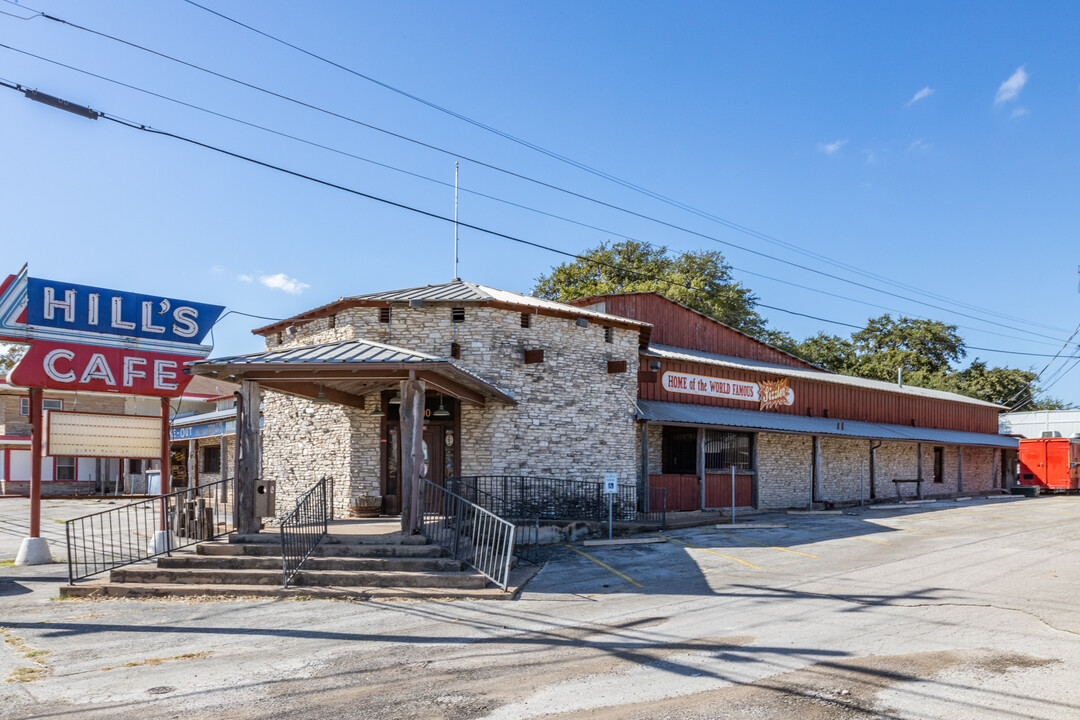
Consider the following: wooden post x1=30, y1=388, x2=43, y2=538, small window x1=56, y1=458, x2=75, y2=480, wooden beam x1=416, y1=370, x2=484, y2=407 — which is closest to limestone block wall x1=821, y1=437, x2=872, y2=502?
wooden beam x1=416, y1=370, x2=484, y2=407

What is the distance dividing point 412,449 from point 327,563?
216 centimetres

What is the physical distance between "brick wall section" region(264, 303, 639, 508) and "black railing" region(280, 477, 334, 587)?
16.5 feet

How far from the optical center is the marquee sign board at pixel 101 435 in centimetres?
1481

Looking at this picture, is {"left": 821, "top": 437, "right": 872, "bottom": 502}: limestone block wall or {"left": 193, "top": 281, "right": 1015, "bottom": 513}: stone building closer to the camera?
{"left": 193, "top": 281, "right": 1015, "bottom": 513}: stone building

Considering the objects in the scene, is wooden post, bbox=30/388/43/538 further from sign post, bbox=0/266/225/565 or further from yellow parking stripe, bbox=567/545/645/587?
yellow parking stripe, bbox=567/545/645/587

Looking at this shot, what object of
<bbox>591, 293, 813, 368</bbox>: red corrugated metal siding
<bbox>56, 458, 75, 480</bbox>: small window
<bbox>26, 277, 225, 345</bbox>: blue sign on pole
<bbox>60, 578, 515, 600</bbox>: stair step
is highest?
<bbox>591, 293, 813, 368</bbox>: red corrugated metal siding

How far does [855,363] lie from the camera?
54375 millimetres

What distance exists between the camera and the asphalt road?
20.1 feet

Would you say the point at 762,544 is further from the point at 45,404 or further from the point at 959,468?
the point at 45,404

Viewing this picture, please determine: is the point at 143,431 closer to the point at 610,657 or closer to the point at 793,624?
the point at 610,657

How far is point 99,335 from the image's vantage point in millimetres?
15055

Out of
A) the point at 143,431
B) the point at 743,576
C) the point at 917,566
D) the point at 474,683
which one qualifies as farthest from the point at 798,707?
the point at 143,431

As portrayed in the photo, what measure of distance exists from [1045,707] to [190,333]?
1584 cm

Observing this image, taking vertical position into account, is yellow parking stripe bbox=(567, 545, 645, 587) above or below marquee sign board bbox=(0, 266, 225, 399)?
below
